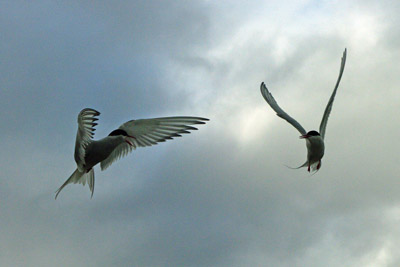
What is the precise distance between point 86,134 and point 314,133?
5.82 meters

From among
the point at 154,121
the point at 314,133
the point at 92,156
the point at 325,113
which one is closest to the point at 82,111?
the point at 92,156

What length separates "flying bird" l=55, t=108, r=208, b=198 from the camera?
11151 millimetres

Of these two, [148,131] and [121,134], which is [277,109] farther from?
[121,134]

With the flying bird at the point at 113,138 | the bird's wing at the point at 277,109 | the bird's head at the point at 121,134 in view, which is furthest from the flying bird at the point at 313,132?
the bird's head at the point at 121,134

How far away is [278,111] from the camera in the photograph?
587 inches

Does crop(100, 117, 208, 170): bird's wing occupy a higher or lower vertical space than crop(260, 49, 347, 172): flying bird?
→ lower

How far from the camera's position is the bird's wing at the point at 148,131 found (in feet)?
40.8

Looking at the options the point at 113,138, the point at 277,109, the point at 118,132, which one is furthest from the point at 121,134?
the point at 277,109

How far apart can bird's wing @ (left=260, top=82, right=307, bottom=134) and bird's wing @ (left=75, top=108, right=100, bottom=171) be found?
18.8ft

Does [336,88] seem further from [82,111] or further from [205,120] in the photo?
[82,111]

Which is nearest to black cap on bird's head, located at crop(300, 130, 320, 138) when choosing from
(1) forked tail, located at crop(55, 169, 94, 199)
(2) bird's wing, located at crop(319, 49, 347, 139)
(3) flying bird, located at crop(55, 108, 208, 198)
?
(2) bird's wing, located at crop(319, 49, 347, 139)

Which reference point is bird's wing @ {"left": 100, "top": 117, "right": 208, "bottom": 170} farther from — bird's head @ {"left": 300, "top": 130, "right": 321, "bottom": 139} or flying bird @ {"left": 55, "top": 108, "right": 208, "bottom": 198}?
bird's head @ {"left": 300, "top": 130, "right": 321, "bottom": 139}

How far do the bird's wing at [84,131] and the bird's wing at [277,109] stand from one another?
225 inches

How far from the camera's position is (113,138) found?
39.9 feet
